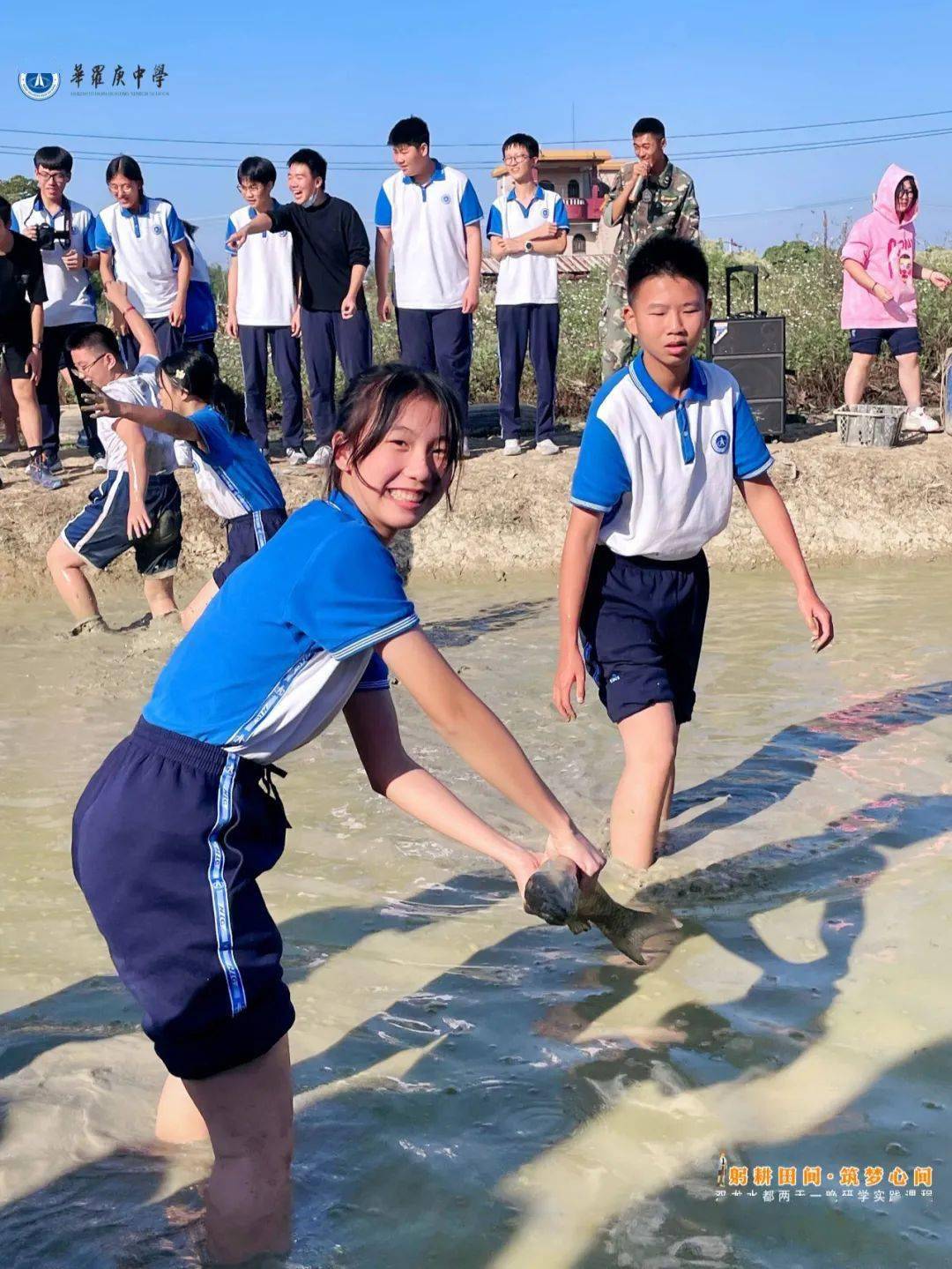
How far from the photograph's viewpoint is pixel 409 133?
8.72 metres

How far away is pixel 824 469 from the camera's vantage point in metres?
9.91

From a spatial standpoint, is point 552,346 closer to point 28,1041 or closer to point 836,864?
point 836,864

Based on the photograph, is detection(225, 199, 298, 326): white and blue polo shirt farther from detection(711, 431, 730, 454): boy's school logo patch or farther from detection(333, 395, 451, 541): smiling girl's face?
detection(333, 395, 451, 541): smiling girl's face

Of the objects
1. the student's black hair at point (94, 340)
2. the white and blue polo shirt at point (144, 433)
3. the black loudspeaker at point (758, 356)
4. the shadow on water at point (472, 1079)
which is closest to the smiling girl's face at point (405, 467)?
the shadow on water at point (472, 1079)

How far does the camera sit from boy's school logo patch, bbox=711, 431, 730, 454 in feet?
13.7

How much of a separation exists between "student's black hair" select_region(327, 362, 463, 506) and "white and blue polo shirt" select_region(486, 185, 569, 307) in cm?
687

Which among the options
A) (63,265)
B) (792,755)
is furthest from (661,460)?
(63,265)

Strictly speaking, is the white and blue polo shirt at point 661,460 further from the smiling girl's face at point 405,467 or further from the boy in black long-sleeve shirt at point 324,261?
the boy in black long-sleeve shirt at point 324,261

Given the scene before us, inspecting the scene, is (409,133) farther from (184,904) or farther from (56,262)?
(184,904)

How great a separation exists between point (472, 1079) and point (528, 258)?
6875mm

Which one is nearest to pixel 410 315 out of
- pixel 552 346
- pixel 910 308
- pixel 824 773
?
pixel 552 346

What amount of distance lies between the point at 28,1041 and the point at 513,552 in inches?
251

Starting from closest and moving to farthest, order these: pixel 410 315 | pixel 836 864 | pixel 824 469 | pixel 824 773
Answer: pixel 836 864 → pixel 824 773 → pixel 410 315 → pixel 824 469

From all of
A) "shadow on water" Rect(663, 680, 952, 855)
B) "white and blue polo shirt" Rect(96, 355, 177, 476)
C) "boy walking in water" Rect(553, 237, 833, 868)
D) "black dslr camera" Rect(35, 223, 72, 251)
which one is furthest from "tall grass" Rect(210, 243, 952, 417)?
"boy walking in water" Rect(553, 237, 833, 868)
